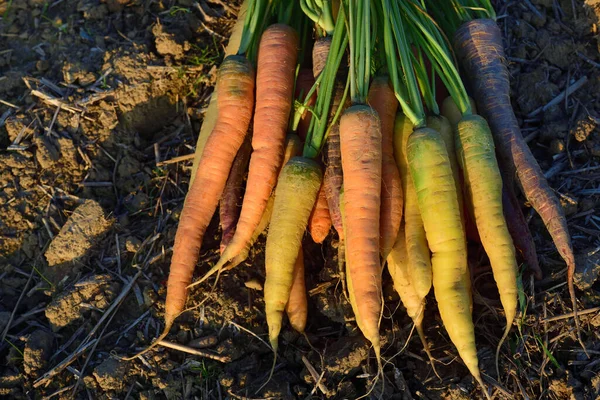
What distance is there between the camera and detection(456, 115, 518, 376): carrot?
2.51 m

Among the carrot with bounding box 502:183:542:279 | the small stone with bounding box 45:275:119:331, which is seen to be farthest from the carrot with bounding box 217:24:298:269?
the carrot with bounding box 502:183:542:279

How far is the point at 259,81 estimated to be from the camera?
299cm

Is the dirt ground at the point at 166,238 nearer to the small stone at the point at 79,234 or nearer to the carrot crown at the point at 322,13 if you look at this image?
the small stone at the point at 79,234

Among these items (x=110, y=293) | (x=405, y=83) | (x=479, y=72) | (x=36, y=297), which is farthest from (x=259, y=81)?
(x=36, y=297)

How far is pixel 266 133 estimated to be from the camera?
2.91 m

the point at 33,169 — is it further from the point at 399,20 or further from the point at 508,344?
the point at 508,344

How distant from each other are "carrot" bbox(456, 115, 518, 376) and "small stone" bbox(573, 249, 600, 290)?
0.34 m

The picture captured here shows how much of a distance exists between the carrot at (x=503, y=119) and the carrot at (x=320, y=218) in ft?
2.88

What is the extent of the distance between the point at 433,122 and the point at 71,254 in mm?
1963

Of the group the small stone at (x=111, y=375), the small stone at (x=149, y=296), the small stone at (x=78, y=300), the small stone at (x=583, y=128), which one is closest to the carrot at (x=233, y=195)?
the small stone at (x=149, y=296)

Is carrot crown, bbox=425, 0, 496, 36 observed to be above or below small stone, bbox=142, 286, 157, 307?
above

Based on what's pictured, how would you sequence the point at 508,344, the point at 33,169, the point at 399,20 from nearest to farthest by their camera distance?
the point at 508,344 → the point at 399,20 → the point at 33,169

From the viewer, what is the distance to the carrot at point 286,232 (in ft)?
8.96

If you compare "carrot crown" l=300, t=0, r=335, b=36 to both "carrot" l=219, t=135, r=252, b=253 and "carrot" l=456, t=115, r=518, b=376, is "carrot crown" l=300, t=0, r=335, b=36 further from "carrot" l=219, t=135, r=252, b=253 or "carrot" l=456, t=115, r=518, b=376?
"carrot" l=456, t=115, r=518, b=376
